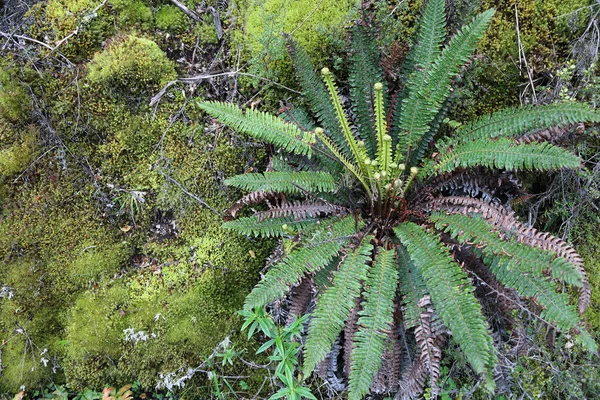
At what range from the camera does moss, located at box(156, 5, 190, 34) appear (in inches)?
130

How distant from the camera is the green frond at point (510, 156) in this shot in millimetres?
2299

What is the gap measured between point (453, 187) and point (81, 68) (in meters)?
2.79

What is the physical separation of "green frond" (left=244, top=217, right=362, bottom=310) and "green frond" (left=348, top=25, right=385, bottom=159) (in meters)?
0.71

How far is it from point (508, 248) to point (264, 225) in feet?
4.63

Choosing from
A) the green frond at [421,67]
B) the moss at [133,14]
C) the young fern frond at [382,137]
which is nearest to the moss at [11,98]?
the moss at [133,14]

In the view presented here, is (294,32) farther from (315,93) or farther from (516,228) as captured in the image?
(516,228)

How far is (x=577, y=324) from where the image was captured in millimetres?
2150

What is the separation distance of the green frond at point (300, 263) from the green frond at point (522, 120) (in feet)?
3.04

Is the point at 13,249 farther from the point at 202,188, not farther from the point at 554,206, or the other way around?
the point at 554,206

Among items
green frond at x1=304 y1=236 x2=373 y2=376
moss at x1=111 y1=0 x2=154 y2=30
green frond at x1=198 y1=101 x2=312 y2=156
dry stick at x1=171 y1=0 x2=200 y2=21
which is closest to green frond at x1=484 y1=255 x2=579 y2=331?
green frond at x1=304 y1=236 x2=373 y2=376

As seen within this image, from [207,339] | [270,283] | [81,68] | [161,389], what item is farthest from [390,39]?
[161,389]

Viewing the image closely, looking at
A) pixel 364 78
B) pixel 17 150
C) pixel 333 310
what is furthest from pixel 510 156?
pixel 17 150

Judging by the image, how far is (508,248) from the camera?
2.26 m

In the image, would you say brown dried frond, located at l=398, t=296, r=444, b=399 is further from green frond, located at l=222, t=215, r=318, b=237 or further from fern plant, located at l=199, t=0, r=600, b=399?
green frond, located at l=222, t=215, r=318, b=237
